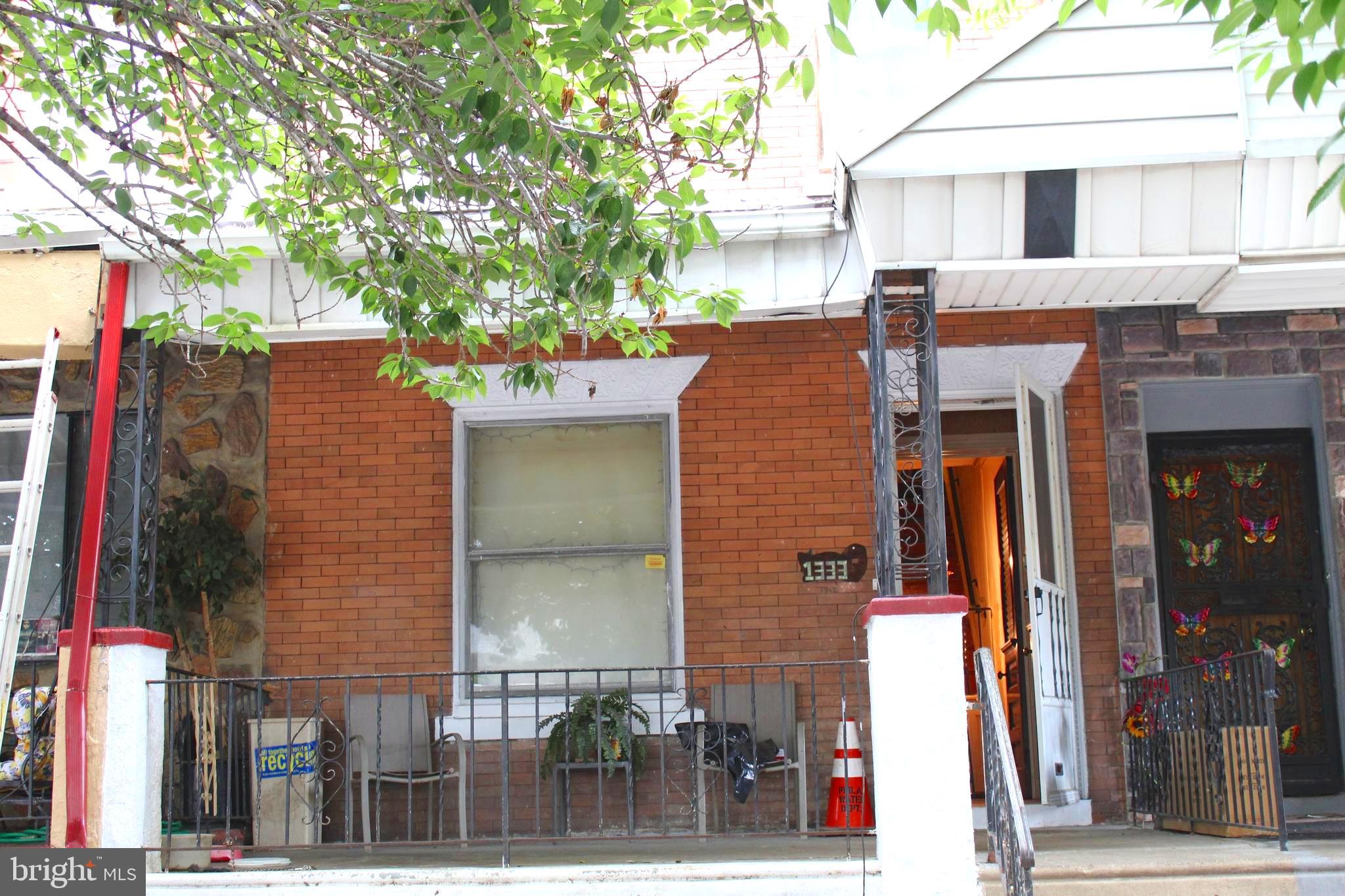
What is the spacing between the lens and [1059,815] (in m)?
7.47

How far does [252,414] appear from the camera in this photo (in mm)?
8461

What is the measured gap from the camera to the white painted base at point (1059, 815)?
24.3 feet

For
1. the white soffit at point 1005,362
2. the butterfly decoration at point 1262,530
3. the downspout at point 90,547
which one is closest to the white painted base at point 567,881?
the downspout at point 90,547

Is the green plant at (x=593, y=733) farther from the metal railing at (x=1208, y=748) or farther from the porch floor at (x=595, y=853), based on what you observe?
the metal railing at (x=1208, y=748)

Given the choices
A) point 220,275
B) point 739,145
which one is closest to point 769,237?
point 739,145

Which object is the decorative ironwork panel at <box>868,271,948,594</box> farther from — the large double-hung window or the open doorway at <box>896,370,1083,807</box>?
the large double-hung window

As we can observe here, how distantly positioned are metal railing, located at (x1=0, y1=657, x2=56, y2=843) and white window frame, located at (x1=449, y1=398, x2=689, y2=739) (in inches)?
79.3

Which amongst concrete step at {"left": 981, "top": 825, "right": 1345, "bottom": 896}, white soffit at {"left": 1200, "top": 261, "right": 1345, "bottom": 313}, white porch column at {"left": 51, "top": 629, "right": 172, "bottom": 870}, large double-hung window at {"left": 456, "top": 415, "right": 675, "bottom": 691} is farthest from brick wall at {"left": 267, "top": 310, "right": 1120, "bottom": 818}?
concrete step at {"left": 981, "top": 825, "right": 1345, "bottom": 896}

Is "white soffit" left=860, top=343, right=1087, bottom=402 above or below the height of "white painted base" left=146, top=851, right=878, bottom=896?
above

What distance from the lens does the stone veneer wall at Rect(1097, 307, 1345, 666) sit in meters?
8.07

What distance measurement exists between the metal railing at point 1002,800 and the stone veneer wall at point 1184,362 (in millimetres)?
2419

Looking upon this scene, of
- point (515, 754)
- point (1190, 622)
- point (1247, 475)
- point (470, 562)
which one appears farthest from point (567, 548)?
point (1247, 475)

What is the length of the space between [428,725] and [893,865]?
3.30 m

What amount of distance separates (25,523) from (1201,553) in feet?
20.9
